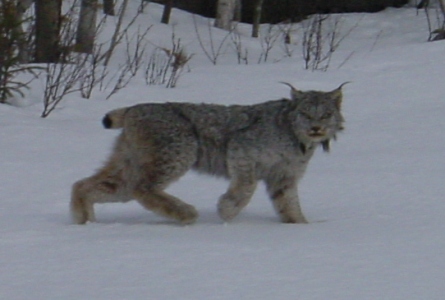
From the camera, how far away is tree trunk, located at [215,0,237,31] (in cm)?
2089

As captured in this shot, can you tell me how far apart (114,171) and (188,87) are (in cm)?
590

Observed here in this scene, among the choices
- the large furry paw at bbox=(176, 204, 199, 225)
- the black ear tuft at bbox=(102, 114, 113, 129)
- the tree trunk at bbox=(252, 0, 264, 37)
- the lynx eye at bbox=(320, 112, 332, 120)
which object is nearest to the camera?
the large furry paw at bbox=(176, 204, 199, 225)

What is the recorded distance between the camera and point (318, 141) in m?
6.33

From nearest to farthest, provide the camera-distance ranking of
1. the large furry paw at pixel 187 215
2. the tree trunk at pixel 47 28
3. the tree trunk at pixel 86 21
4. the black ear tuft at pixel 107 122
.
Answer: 1. the large furry paw at pixel 187 215
2. the black ear tuft at pixel 107 122
3. the tree trunk at pixel 47 28
4. the tree trunk at pixel 86 21

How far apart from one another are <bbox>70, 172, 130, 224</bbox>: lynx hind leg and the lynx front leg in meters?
0.23

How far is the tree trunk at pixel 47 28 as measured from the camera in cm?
1297

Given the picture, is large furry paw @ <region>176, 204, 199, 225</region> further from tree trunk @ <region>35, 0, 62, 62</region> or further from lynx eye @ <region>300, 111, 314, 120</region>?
tree trunk @ <region>35, 0, 62, 62</region>

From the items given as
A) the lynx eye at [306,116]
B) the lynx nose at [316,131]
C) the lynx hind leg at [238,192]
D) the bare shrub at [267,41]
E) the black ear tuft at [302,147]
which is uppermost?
the lynx eye at [306,116]

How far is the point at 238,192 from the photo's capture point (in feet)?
20.6

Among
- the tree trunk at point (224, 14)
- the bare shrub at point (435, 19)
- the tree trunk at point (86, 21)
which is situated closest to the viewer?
the tree trunk at point (86, 21)

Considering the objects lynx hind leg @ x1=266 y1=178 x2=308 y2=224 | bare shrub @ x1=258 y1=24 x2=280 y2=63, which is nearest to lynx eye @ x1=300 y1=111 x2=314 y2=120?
lynx hind leg @ x1=266 y1=178 x2=308 y2=224

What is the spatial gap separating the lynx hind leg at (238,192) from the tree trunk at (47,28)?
6890 millimetres

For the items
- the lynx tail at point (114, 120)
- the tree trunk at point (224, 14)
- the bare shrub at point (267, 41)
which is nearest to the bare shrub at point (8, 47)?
the lynx tail at point (114, 120)

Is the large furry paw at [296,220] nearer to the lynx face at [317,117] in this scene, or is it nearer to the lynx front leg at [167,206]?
the lynx face at [317,117]
